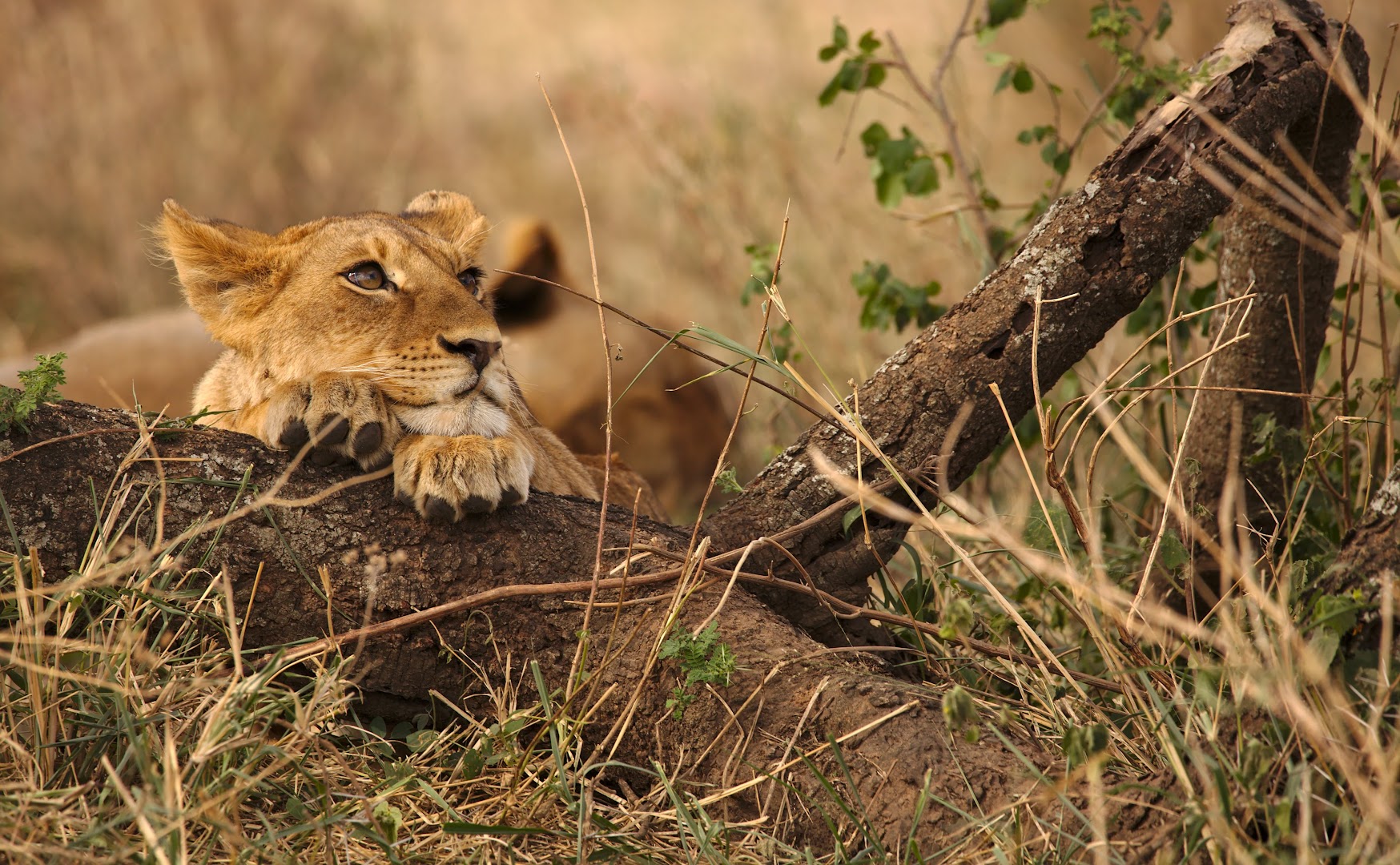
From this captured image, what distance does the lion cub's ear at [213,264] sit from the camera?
2.89 m

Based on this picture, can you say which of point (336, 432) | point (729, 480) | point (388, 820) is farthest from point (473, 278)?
point (388, 820)

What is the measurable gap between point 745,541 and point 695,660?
0.38 metres

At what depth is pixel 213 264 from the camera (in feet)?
9.54

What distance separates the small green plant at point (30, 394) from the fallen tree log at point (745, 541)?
3 centimetres

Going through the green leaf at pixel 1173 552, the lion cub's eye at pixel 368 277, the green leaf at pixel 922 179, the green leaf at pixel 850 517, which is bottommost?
the green leaf at pixel 1173 552

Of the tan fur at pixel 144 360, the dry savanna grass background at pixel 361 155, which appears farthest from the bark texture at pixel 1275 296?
the tan fur at pixel 144 360

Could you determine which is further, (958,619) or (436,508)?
(436,508)

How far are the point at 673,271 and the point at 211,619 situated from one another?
7.04 metres

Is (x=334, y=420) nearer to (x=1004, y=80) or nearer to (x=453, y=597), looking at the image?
(x=453, y=597)

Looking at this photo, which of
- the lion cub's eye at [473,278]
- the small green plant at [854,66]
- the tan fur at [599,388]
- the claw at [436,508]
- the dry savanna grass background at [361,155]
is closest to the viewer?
the claw at [436,508]

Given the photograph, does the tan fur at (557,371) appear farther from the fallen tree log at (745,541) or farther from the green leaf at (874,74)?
the fallen tree log at (745,541)

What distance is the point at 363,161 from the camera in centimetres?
955

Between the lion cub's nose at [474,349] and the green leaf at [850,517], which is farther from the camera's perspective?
the lion cub's nose at [474,349]

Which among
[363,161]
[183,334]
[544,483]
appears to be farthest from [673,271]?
[544,483]
